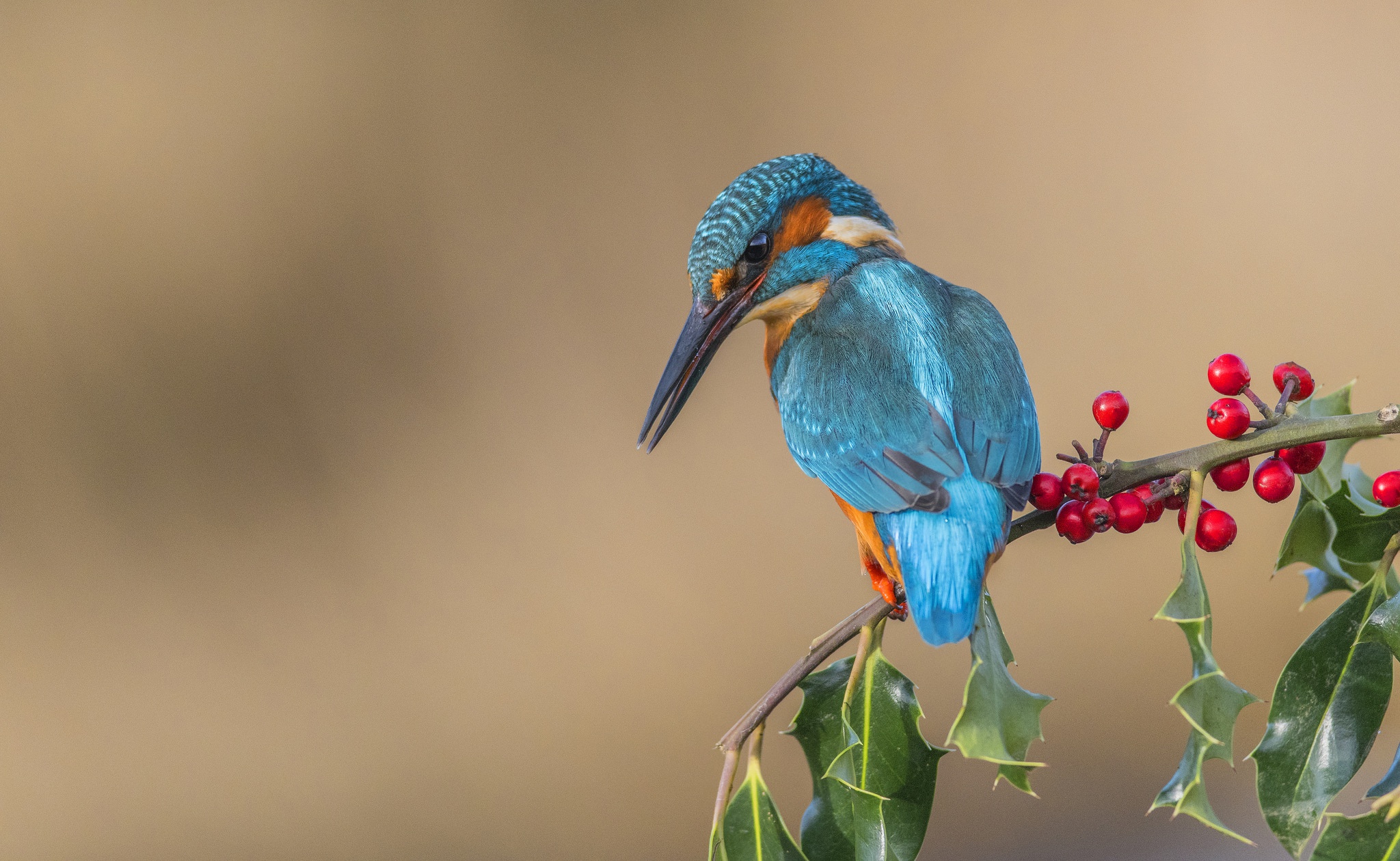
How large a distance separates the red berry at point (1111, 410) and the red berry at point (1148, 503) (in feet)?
0.18

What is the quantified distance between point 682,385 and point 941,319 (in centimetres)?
28

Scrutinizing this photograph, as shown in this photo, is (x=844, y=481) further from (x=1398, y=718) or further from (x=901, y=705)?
(x=1398, y=718)

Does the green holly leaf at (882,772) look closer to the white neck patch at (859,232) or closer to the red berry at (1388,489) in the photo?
the red berry at (1388,489)

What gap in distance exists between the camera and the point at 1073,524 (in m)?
0.83

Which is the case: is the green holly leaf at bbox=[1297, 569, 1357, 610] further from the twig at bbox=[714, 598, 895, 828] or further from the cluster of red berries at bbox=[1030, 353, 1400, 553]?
the twig at bbox=[714, 598, 895, 828]

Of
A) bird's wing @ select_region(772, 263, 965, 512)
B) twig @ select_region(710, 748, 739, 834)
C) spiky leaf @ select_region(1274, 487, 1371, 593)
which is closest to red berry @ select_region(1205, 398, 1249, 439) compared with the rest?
spiky leaf @ select_region(1274, 487, 1371, 593)

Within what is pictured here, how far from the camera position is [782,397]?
1.09 meters

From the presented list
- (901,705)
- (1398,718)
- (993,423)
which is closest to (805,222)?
(993,423)

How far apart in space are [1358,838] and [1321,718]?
0.11 meters

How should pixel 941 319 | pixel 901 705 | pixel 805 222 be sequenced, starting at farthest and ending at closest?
pixel 805 222 → pixel 941 319 → pixel 901 705

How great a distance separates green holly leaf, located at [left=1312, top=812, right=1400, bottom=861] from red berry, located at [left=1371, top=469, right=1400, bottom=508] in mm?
235

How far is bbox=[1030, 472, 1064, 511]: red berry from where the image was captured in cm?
91

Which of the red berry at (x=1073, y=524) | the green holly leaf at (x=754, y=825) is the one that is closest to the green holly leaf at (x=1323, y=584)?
the red berry at (x=1073, y=524)

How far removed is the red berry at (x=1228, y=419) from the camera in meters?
0.78
